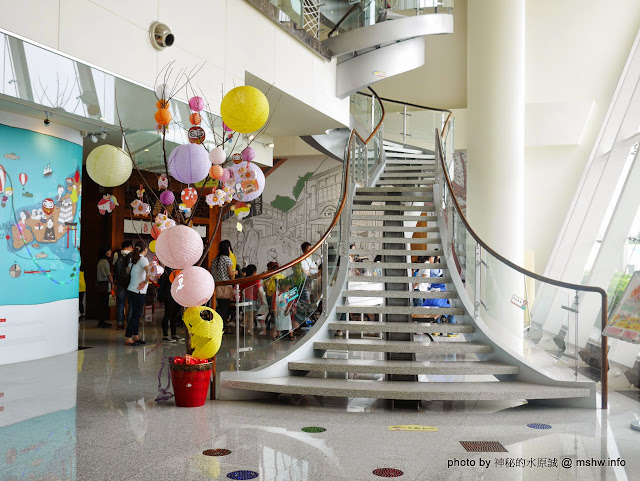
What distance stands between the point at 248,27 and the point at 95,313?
24.6 feet

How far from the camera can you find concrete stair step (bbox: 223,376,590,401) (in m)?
5.36

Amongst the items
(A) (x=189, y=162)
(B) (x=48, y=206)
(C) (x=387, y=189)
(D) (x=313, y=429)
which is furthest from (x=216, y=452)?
(C) (x=387, y=189)

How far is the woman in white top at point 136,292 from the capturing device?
9.16m

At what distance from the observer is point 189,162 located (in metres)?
5.40

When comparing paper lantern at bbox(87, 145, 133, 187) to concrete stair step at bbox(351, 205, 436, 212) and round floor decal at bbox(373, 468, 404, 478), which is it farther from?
concrete stair step at bbox(351, 205, 436, 212)

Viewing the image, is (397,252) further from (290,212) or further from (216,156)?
(290,212)

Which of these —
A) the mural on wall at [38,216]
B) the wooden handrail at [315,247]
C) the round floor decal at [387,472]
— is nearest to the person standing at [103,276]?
the mural on wall at [38,216]

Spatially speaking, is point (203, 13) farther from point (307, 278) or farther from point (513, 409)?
point (513, 409)

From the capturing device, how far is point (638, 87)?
448 inches

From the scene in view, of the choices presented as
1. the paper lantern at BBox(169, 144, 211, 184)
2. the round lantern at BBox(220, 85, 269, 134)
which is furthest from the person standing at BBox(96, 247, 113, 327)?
the round lantern at BBox(220, 85, 269, 134)

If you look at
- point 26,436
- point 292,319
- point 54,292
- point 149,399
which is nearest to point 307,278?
point 292,319

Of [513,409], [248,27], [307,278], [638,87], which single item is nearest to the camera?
[513,409]

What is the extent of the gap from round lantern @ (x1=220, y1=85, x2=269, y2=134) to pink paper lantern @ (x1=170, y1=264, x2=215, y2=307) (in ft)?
4.35

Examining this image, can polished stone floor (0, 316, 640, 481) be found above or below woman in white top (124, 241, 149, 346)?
below
